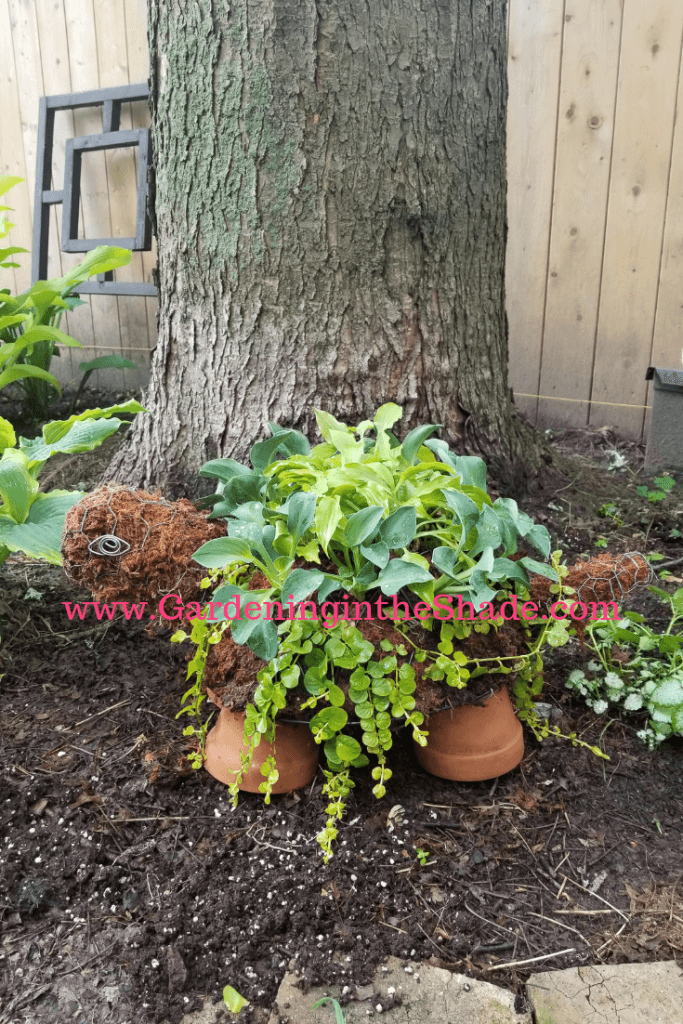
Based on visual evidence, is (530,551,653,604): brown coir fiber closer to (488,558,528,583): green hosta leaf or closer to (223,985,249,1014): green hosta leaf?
(488,558,528,583): green hosta leaf

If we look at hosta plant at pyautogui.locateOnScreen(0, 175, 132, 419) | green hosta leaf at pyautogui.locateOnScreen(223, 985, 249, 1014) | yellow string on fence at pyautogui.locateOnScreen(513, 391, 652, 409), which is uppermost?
hosta plant at pyautogui.locateOnScreen(0, 175, 132, 419)

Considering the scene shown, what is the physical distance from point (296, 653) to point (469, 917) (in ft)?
1.67

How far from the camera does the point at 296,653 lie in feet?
4.18

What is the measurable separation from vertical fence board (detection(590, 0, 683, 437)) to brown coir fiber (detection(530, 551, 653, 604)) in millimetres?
1682

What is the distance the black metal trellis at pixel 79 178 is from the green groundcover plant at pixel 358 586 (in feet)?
8.01

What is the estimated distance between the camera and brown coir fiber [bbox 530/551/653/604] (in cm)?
141

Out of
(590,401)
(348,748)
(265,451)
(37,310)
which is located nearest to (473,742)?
(348,748)

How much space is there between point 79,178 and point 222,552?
125 inches

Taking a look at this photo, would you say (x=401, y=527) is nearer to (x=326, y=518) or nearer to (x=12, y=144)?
(x=326, y=518)

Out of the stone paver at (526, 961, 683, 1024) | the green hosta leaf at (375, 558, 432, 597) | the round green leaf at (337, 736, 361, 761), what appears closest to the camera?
the stone paver at (526, 961, 683, 1024)

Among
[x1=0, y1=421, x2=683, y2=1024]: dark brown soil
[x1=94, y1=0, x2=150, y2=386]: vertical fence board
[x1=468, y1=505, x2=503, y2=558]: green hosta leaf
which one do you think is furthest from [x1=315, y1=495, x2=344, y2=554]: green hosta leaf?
[x1=94, y1=0, x2=150, y2=386]: vertical fence board

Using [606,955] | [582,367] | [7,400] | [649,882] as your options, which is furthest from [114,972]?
[7,400]

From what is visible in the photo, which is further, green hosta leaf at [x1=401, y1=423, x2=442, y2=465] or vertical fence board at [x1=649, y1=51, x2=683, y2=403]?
vertical fence board at [x1=649, y1=51, x2=683, y2=403]

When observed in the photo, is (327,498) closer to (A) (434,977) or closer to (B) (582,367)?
(A) (434,977)
